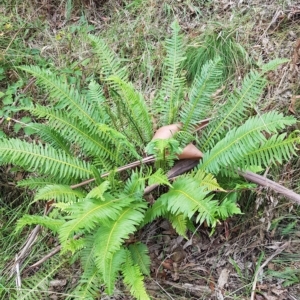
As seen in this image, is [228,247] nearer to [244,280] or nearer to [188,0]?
[244,280]

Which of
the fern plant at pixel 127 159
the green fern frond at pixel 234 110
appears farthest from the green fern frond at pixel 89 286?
the green fern frond at pixel 234 110

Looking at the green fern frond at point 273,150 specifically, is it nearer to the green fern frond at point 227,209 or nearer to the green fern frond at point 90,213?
the green fern frond at point 227,209

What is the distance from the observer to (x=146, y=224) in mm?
2895

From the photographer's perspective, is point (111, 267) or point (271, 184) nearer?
point (111, 267)

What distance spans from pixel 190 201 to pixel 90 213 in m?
0.53

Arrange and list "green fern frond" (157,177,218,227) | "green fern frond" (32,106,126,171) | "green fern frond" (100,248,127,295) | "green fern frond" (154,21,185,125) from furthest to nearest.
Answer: "green fern frond" (154,21,185,125) < "green fern frond" (32,106,126,171) < "green fern frond" (100,248,127,295) < "green fern frond" (157,177,218,227)

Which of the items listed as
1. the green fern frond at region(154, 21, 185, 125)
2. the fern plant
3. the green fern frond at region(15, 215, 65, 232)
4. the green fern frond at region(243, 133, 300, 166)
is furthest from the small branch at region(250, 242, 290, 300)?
the green fern frond at region(15, 215, 65, 232)

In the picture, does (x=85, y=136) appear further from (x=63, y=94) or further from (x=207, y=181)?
(x=207, y=181)

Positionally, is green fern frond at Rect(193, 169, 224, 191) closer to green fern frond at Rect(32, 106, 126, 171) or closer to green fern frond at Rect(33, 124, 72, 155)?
green fern frond at Rect(32, 106, 126, 171)

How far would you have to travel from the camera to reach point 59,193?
258 centimetres

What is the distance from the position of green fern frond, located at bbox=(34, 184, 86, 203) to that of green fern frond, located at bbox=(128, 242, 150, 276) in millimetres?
461

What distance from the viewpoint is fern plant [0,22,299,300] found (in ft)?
7.75

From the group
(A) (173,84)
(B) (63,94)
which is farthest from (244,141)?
(B) (63,94)

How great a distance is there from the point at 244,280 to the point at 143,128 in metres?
1.14
